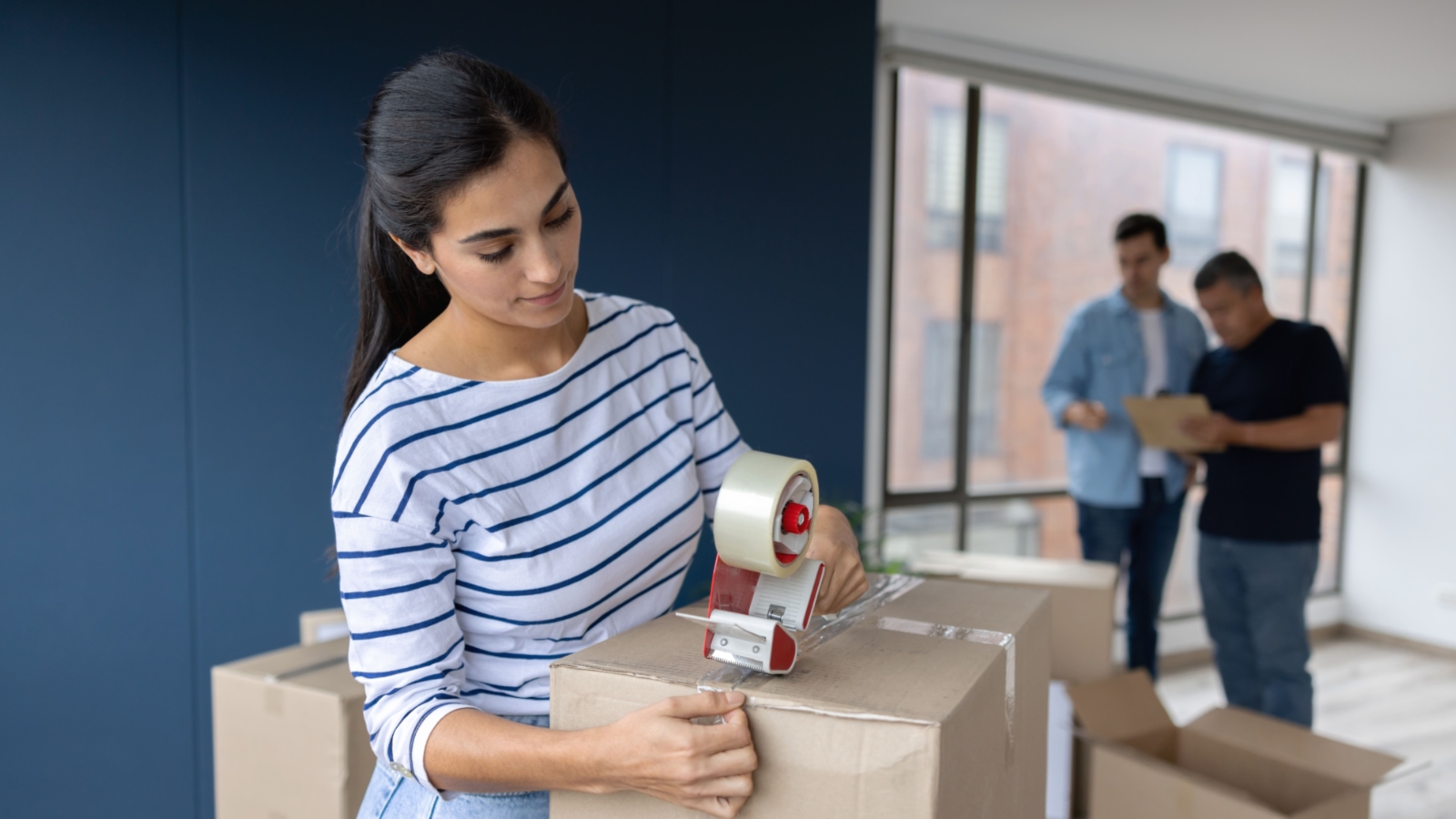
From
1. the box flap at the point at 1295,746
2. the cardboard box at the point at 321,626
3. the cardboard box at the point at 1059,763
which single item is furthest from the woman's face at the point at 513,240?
the cardboard box at the point at 1059,763

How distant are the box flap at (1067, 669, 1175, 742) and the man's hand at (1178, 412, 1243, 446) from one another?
0.81 metres

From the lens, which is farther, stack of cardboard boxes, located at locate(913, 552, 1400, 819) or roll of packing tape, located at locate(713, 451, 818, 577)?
stack of cardboard boxes, located at locate(913, 552, 1400, 819)

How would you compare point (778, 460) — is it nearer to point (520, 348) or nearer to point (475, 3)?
point (520, 348)

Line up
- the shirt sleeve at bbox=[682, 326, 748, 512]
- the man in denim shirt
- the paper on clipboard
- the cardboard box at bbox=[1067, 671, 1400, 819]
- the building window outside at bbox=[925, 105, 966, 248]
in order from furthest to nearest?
the building window outside at bbox=[925, 105, 966, 248] → the man in denim shirt → the paper on clipboard → the cardboard box at bbox=[1067, 671, 1400, 819] → the shirt sleeve at bbox=[682, 326, 748, 512]

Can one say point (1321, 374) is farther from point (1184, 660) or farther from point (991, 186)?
point (1184, 660)

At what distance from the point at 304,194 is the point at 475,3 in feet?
1.94

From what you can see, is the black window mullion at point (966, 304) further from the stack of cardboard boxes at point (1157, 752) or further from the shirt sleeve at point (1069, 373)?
the stack of cardboard boxes at point (1157, 752)

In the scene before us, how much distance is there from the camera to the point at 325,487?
6.73 ft

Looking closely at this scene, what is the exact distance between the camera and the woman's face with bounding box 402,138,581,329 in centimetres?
84

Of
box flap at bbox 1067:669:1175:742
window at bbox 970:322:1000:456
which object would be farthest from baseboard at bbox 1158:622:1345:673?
box flap at bbox 1067:669:1175:742

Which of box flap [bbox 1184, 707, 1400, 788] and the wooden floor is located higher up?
box flap [bbox 1184, 707, 1400, 788]

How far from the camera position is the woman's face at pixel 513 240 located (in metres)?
0.84

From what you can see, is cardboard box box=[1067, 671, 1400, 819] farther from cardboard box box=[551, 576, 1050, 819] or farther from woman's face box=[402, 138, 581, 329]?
woman's face box=[402, 138, 581, 329]

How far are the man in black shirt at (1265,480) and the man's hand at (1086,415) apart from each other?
0.29m
